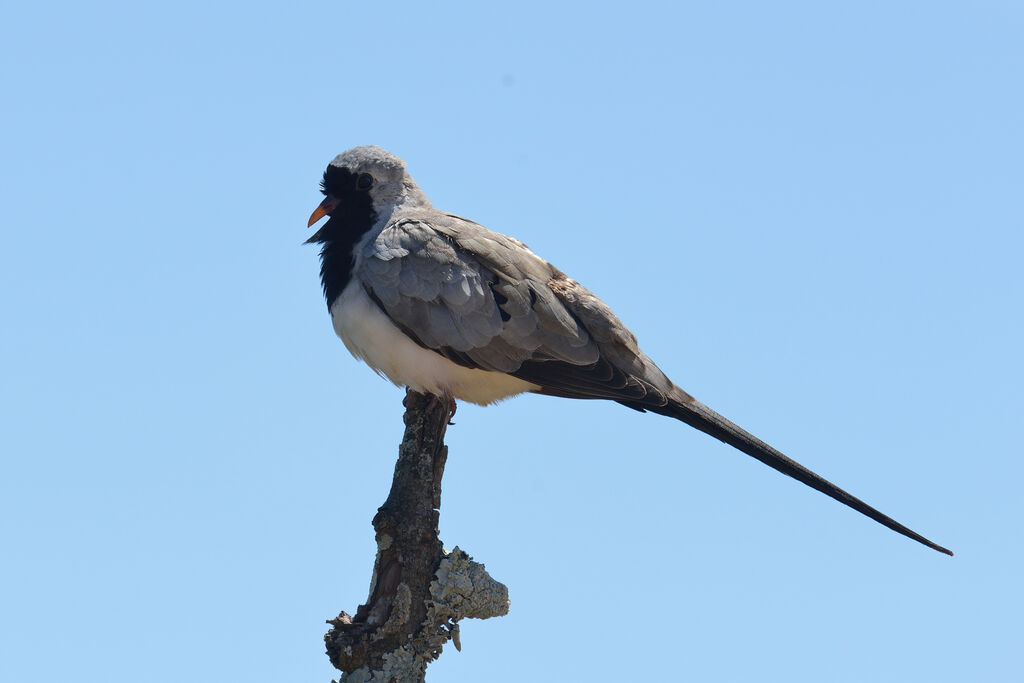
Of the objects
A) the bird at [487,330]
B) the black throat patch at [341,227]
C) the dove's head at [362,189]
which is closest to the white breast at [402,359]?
the bird at [487,330]

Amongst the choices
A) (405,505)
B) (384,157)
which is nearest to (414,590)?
(405,505)

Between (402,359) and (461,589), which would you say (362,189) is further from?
(461,589)

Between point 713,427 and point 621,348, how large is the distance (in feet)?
2.60

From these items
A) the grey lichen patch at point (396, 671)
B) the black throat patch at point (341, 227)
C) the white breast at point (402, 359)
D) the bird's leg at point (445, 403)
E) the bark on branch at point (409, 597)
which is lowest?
the grey lichen patch at point (396, 671)

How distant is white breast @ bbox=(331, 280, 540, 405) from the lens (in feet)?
24.7

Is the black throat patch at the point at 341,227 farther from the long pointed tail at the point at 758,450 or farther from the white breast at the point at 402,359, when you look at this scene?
the long pointed tail at the point at 758,450

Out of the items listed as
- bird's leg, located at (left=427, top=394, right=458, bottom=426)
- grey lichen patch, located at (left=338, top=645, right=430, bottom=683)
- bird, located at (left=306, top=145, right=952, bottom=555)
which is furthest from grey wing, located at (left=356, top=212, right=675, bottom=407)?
grey lichen patch, located at (left=338, top=645, right=430, bottom=683)

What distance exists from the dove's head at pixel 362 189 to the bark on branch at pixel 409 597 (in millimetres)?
2548

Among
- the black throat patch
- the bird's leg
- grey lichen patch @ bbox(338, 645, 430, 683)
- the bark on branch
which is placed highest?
the black throat patch

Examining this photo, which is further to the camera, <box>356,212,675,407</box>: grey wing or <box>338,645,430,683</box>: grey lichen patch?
<box>356,212,675,407</box>: grey wing

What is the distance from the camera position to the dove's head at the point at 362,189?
8.53m

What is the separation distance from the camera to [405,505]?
6.45 metres

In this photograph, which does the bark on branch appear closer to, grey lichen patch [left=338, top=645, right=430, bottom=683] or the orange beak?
grey lichen patch [left=338, top=645, right=430, bottom=683]

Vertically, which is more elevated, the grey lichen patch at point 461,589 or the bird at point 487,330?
the bird at point 487,330
